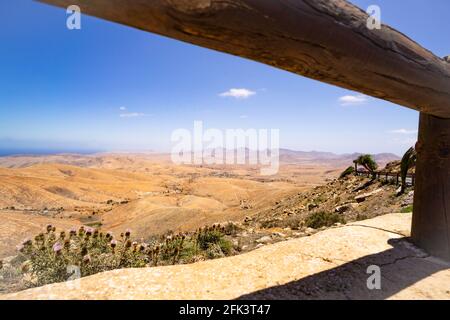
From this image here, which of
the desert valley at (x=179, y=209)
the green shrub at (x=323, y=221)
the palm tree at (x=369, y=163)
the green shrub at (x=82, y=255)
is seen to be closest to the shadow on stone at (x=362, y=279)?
the green shrub at (x=82, y=255)

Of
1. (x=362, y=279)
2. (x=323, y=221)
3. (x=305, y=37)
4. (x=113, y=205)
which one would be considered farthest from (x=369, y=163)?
(x=113, y=205)

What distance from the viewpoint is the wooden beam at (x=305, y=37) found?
1.85 m

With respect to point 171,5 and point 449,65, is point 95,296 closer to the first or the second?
point 171,5

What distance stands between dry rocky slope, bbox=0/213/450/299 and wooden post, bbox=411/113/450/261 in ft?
0.91

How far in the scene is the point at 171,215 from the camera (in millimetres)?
19891

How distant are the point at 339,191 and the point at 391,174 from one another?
306 cm

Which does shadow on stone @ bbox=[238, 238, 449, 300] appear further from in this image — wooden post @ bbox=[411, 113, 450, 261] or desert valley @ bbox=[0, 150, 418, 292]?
desert valley @ bbox=[0, 150, 418, 292]

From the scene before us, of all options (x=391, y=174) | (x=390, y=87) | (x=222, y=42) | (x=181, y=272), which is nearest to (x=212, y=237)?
(x=181, y=272)

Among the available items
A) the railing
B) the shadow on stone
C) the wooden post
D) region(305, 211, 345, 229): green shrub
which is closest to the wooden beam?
the wooden post

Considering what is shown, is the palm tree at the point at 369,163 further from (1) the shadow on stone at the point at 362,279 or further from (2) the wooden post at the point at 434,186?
(1) the shadow on stone at the point at 362,279

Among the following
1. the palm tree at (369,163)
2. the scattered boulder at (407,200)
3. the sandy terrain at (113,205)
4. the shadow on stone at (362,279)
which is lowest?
the sandy terrain at (113,205)

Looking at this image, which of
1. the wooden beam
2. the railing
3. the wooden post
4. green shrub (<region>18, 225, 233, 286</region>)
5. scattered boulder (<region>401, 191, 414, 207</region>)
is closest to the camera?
the wooden beam

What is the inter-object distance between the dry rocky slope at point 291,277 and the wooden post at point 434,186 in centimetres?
28

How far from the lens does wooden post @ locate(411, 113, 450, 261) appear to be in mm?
4262
